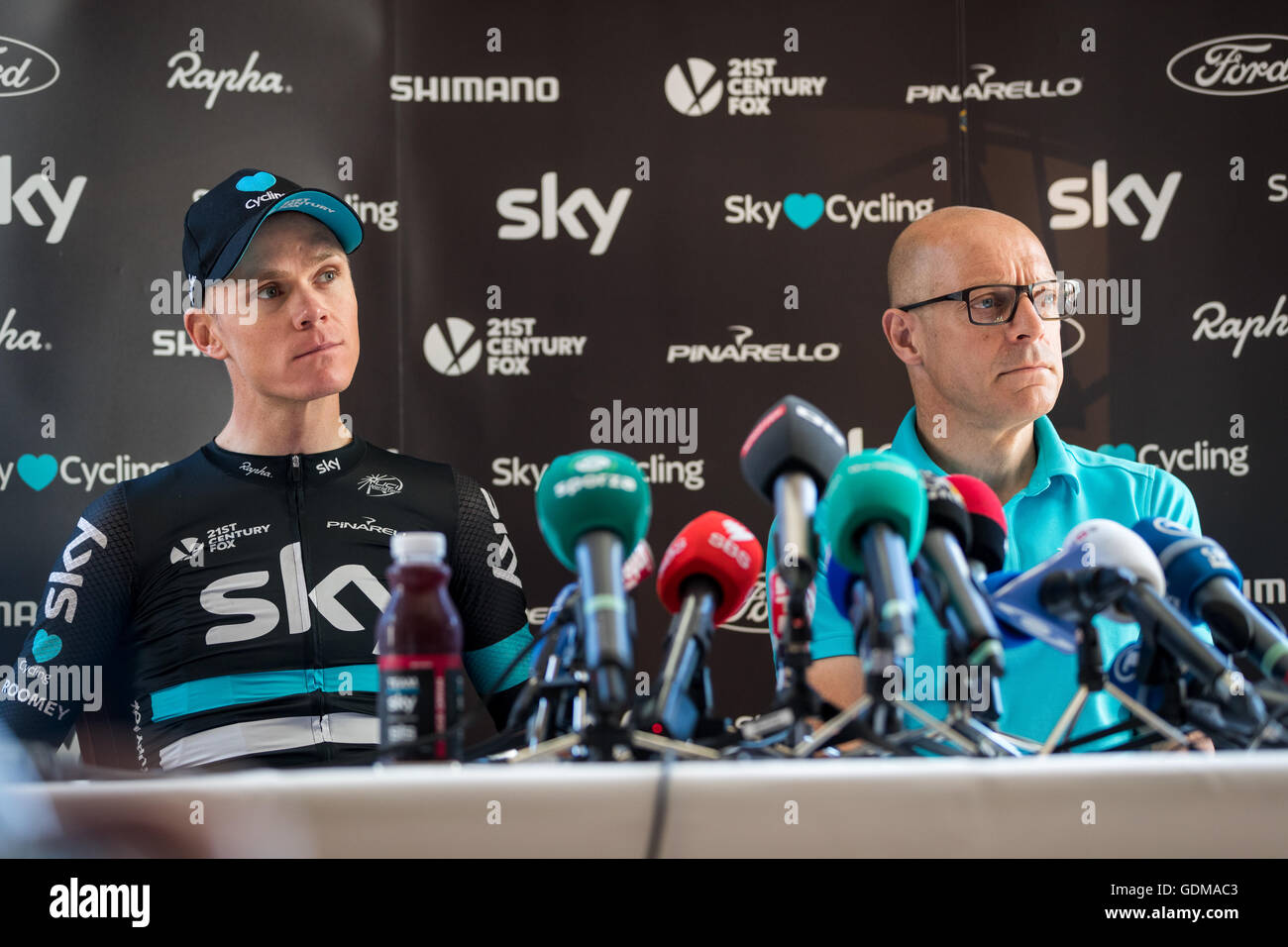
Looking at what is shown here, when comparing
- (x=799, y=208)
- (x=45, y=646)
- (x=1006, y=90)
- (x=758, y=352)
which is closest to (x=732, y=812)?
(x=45, y=646)

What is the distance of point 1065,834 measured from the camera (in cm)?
75

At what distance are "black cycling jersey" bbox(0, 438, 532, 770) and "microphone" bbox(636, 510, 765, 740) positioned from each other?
1.99 ft

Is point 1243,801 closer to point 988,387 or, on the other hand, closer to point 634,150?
point 988,387

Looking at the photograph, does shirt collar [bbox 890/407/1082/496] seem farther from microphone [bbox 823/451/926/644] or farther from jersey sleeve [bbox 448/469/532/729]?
microphone [bbox 823/451/926/644]

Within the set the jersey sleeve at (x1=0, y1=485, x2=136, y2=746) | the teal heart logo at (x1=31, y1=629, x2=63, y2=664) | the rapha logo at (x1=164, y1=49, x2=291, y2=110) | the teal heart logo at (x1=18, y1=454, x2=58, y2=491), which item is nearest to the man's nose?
the jersey sleeve at (x1=0, y1=485, x2=136, y2=746)

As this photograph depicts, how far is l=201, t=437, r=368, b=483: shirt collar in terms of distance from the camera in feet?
6.51

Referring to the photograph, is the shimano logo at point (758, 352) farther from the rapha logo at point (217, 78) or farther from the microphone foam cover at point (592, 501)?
the microphone foam cover at point (592, 501)

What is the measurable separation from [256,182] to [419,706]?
132cm

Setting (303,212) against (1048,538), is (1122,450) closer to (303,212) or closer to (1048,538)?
(1048,538)

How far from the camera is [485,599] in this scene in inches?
77.0

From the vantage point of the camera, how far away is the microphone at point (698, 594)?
1.03 metres

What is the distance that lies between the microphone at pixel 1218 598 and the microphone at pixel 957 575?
18 centimetres

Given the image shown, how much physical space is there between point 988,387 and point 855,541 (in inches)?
43.6

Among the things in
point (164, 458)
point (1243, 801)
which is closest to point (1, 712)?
point (164, 458)
